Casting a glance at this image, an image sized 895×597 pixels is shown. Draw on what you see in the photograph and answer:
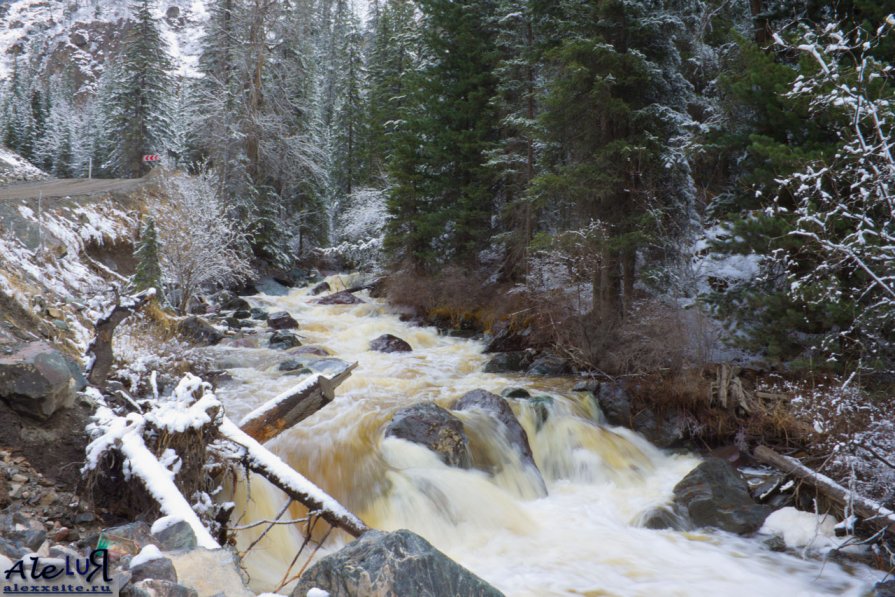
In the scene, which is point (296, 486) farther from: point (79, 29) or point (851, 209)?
point (79, 29)

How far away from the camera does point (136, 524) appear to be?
395 centimetres

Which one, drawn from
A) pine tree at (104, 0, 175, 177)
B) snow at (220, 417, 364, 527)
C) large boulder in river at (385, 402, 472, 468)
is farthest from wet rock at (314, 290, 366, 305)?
pine tree at (104, 0, 175, 177)

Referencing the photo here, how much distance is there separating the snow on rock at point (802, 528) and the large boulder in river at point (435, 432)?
404cm

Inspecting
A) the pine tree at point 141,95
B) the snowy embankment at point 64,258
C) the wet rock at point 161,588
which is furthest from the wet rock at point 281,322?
the pine tree at point 141,95

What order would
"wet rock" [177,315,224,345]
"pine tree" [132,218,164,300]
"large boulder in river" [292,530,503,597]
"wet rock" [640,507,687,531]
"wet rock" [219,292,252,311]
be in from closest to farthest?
"large boulder in river" [292,530,503,597] < "wet rock" [640,507,687,531] < "pine tree" [132,218,164,300] < "wet rock" [177,315,224,345] < "wet rock" [219,292,252,311]

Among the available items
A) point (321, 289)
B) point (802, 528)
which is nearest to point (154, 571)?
point (802, 528)

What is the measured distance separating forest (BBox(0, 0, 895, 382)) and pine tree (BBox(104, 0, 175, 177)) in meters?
6.59

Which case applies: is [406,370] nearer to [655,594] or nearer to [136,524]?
[655,594]

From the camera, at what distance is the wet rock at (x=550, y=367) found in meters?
12.3

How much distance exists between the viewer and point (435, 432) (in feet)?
27.5

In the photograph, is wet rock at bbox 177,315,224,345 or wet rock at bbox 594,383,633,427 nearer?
wet rock at bbox 594,383,633,427

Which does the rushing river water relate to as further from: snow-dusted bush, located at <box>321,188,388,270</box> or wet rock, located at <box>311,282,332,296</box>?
snow-dusted bush, located at <box>321,188,388,270</box>

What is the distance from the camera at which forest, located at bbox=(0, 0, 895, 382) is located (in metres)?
7.21

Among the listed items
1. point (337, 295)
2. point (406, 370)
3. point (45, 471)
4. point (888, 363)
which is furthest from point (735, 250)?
point (337, 295)
